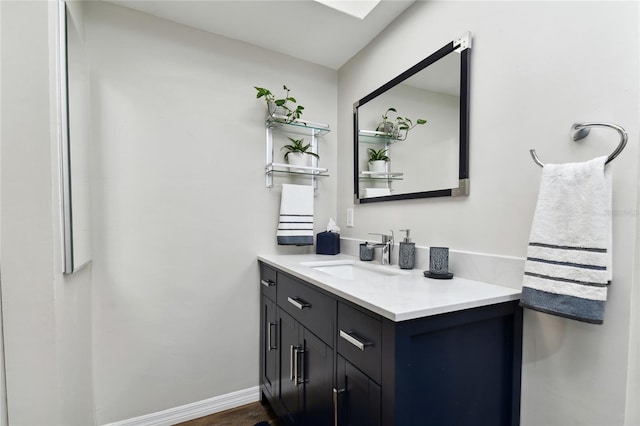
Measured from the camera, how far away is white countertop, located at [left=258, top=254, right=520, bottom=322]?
0.83 metres

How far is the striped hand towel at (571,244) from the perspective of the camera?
2.53 feet

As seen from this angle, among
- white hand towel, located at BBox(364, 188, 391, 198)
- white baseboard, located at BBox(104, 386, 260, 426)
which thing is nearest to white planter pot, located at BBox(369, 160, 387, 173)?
white hand towel, located at BBox(364, 188, 391, 198)

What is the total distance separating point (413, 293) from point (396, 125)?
1016 mm

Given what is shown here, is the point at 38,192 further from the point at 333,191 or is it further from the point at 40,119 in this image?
the point at 333,191

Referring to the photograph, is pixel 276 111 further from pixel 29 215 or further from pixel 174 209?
pixel 29 215

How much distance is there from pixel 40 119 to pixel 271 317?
1.35m

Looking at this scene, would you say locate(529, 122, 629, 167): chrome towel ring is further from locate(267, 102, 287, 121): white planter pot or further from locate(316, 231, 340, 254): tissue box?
locate(267, 102, 287, 121): white planter pot

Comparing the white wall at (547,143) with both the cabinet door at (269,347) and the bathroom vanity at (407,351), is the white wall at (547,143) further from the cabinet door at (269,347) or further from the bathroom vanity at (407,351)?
the cabinet door at (269,347)

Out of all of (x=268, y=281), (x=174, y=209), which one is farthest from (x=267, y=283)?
(x=174, y=209)

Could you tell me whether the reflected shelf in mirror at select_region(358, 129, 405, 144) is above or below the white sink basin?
above

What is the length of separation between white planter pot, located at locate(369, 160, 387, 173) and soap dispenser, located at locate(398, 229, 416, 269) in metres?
0.45

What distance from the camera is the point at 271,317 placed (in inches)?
68.0

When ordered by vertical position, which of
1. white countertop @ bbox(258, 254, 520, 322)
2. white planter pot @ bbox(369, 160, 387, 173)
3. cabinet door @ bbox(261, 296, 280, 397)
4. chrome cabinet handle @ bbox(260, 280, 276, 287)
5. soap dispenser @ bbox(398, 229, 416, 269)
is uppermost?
white planter pot @ bbox(369, 160, 387, 173)

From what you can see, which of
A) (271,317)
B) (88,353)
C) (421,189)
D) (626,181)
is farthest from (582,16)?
(88,353)
